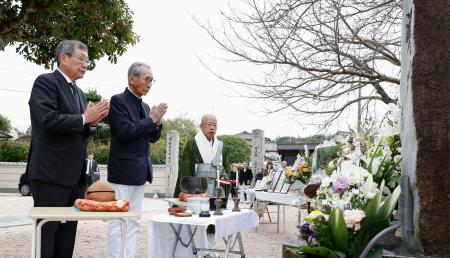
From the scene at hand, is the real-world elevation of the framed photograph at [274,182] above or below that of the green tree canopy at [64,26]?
below

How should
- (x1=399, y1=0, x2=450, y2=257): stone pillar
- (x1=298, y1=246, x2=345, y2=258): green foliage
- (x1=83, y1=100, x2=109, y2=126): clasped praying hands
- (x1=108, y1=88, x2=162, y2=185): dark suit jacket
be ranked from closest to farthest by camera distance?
1. (x1=399, y1=0, x2=450, y2=257): stone pillar
2. (x1=298, y1=246, x2=345, y2=258): green foliage
3. (x1=83, y1=100, x2=109, y2=126): clasped praying hands
4. (x1=108, y1=88, x2=162, y2=185): dark suit jacket

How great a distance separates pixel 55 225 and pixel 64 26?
214 inches

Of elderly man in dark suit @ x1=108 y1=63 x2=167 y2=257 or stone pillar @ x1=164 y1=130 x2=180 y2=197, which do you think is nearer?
elderly man in dark suit @ x1=108 y1=63 x2=167 y2=257

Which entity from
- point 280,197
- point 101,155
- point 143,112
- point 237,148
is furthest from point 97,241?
point 237,148

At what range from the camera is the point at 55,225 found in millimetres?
3650

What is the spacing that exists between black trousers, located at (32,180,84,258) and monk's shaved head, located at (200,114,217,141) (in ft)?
8.18

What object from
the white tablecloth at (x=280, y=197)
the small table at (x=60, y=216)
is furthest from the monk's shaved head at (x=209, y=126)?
the small table at (x=60, y=216)

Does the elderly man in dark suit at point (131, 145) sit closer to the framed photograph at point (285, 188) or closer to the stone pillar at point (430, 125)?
the stone pillar at point (430, 125)

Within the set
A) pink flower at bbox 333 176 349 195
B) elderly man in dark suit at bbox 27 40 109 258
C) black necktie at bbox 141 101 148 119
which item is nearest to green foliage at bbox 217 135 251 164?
black necktie at bbox 141 101 148 119

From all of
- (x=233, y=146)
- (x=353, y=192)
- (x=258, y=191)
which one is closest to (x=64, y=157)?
(x=353, y=192)

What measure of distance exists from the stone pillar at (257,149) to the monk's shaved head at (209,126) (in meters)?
12.3

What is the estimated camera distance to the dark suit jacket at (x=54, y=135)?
367 cm

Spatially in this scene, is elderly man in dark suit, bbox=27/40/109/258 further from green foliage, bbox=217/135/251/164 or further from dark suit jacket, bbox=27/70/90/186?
green foliage, bbox=217/135/251/164

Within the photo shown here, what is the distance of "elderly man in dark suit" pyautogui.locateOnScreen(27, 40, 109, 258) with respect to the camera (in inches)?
145
